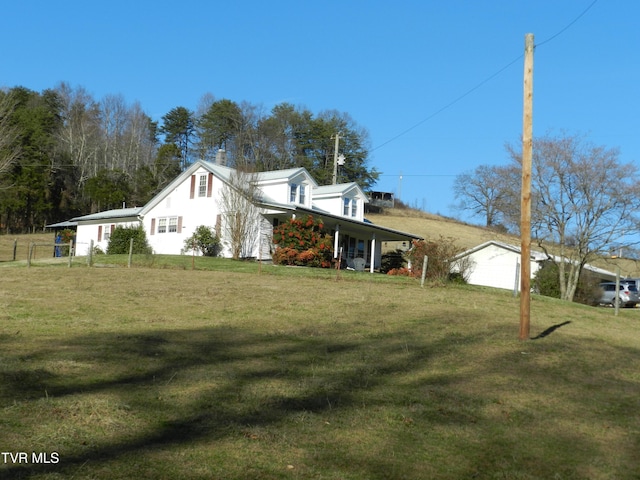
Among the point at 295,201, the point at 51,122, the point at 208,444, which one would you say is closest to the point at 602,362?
the point at 208,444

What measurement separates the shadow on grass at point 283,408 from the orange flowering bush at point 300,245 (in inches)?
827

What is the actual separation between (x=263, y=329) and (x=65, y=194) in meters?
61.0

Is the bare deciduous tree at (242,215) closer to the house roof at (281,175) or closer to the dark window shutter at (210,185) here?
the dark window shutter at (210,185)

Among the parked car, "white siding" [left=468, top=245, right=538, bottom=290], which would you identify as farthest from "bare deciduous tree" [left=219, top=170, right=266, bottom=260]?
the parked car

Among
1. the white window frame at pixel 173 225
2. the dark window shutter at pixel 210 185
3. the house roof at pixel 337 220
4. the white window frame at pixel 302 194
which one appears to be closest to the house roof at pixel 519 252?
the house roof at pixel 337 220

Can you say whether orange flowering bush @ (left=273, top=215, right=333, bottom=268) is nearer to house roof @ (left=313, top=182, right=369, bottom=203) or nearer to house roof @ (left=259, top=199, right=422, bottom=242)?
house roof @ (left=259, top=199, right=422, bottom=242)

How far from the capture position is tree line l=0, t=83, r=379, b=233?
2598 inches

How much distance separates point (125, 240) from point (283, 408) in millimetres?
35549

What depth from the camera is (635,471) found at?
→ 724 cm

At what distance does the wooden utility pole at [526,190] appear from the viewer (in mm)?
14359

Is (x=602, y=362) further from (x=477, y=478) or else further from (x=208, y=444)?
(x=208, y=444)

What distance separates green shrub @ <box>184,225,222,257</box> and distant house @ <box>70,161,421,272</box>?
41cm

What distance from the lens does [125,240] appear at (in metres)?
42.3

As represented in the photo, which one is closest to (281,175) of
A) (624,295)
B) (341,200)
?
(341,200)
